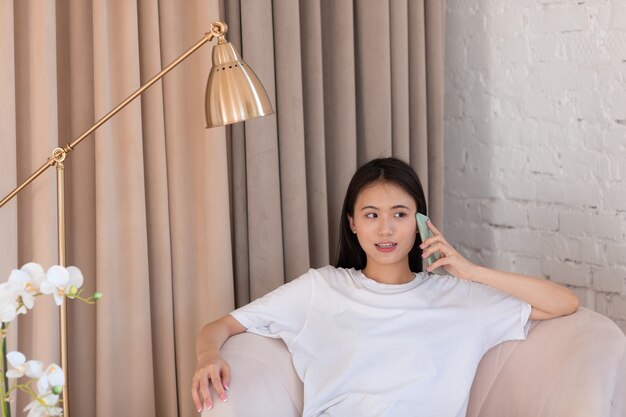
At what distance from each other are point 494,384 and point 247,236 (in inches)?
30.5

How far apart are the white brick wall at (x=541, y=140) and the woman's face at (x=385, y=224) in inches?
32.4

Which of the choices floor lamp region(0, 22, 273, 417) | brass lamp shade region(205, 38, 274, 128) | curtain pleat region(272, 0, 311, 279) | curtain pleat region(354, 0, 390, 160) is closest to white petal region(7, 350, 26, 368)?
floor lamp region(0, 22, 273, 417)

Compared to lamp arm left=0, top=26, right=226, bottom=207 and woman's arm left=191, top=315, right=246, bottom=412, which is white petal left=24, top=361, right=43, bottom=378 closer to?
lamp arm left=0, top=26, right=226, bottom=207

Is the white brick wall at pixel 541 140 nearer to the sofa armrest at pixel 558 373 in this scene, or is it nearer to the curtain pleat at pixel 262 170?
the sofa armrest at pixel 558 373

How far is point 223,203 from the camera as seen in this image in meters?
2.29

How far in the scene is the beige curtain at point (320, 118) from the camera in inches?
94.4

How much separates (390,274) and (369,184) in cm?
23

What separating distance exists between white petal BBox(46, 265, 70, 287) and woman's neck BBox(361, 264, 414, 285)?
107 cm

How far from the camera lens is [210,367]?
1868 mm

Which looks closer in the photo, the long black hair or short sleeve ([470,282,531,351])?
short sleeve ([470,282,531,351])

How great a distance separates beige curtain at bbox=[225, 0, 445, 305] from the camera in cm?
240

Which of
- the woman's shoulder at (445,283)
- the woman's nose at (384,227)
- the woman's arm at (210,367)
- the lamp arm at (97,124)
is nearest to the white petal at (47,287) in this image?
the lamp arm at (97,124)

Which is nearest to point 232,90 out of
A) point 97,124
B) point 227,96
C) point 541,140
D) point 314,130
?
point 227,96

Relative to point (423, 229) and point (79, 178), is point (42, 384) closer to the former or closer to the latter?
point (79, 178)
